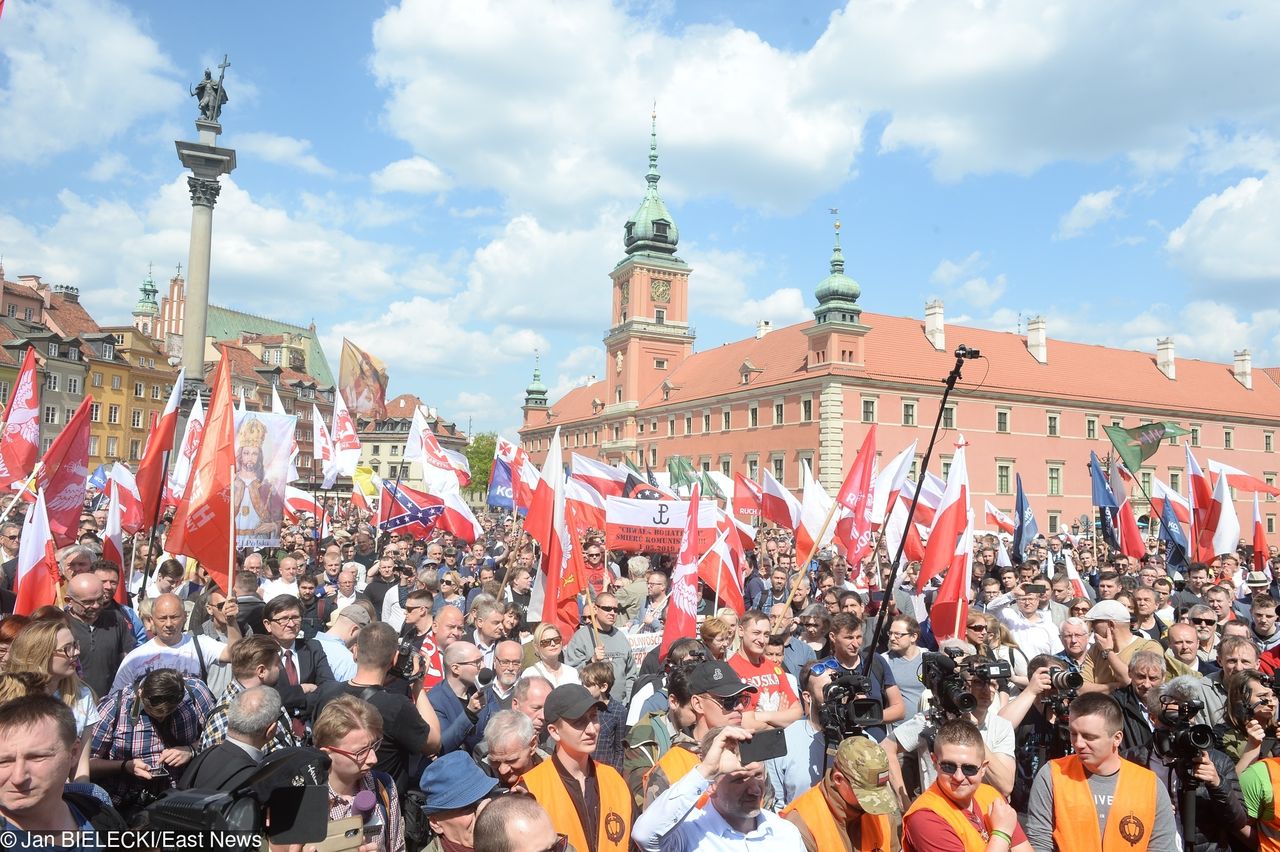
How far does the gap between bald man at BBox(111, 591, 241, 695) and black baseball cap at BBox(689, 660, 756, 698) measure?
9.45 ft

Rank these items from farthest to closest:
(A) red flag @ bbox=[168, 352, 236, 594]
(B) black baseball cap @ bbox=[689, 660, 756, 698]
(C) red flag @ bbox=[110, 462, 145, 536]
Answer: (C) red flag @ bbox=[110, 462, 145, 536], (A) red flag @ bbox=[168, 352, 236, 594], (B) black baseball cap @ bbox=[689, 660, 756, 698]

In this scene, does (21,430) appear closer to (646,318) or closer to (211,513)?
(211,513)

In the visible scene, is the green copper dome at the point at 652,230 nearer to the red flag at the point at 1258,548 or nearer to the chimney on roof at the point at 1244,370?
the chimney on roof at the point at 1244,370

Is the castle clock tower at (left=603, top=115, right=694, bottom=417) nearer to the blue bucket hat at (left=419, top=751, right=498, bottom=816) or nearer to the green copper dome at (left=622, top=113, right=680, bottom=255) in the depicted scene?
the green copper dome at (left=622, top=113, right=680, bottom=255)

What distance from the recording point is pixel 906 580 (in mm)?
15008

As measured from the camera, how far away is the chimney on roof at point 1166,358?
65375mm

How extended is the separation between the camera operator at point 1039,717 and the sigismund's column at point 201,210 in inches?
1029

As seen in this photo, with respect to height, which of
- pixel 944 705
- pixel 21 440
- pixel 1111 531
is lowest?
pixel 944 705

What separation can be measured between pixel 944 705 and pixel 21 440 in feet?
41.0

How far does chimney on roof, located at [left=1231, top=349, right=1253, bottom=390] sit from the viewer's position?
67875 mm

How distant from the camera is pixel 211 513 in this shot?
8297mm

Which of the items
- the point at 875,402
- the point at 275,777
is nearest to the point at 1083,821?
the point at 275,777

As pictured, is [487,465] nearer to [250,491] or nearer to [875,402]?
[875,402]

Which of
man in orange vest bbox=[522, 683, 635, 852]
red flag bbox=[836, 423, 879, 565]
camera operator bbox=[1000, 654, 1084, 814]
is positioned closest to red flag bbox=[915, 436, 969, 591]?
red flag bbox=[836, 423, 879, 565]
